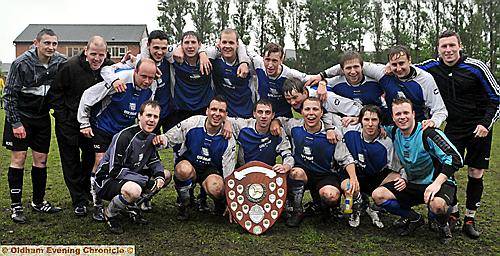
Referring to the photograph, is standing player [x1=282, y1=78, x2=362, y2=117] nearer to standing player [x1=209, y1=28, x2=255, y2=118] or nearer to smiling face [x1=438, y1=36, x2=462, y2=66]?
standing player [x1=209, y1=28, x2=255, y2=118]

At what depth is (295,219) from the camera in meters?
5.75

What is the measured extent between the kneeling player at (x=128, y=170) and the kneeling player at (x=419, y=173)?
7.97 feet

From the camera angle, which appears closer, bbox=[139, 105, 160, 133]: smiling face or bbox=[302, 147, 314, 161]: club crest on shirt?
bbox=[139, 105, 160, 133]: smiling face

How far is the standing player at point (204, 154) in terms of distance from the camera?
18.8 feet

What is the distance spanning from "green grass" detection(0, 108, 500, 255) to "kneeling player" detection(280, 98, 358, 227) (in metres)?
0.35

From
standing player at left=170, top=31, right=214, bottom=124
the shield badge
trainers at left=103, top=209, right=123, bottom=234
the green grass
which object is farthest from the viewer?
standing player at left=170, top=31, right=214, bottom=124

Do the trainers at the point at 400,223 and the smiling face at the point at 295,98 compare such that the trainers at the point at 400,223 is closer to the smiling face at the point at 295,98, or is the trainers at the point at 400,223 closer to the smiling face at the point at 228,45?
the smiling face at the point at 295,98

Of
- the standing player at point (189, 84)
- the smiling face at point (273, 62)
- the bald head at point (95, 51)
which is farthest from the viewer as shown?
the standing player at point (189, 84)

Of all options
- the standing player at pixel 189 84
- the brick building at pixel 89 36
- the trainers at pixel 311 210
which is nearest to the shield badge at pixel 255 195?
the trainers at pixel 311 210

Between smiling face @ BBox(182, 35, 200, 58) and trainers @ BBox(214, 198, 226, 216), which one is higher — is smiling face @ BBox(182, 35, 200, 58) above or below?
above

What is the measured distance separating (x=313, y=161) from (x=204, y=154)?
4.01ft

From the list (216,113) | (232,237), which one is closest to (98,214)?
(232,237)

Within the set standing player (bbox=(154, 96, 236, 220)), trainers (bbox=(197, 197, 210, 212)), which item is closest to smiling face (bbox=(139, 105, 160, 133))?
standing player (bbox=(154, 96, 236, 220))

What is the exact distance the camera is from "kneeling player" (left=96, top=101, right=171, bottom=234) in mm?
5395
